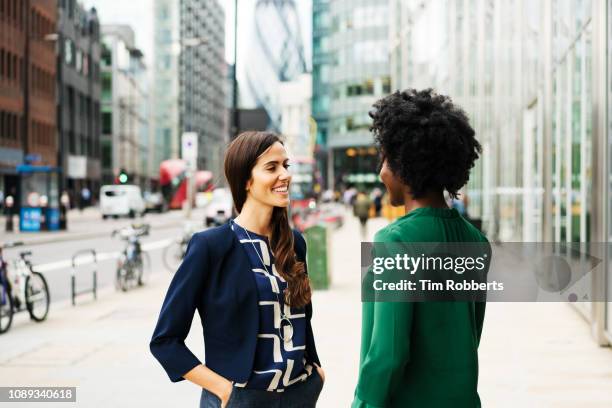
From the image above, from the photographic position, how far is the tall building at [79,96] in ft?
250

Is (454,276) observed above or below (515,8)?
below

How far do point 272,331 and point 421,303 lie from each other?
0.56 meters

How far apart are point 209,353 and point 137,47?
112753 mm

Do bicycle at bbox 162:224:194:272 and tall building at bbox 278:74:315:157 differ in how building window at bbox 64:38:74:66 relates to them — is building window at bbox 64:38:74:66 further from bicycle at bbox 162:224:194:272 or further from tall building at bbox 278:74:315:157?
bicycle at bbox 162:224:194:272

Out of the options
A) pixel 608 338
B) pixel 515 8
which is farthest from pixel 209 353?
pixel 515 8

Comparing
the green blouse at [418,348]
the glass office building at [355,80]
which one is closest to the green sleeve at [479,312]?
the green blouse at [418,348]

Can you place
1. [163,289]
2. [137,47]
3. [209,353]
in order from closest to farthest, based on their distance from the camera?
[209,353] < [163,289] < [137,47]

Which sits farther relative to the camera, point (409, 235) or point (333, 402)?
point (333, 402)

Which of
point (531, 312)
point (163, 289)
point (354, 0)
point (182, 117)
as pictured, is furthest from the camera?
point (182, 117)

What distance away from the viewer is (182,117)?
457 ft

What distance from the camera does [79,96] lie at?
271 ft

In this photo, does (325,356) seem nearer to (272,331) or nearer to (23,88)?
(272,331)

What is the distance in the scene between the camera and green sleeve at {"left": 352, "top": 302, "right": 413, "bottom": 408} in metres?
2.44

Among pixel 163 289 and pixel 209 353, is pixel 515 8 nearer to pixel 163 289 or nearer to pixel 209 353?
pixel 163 289
